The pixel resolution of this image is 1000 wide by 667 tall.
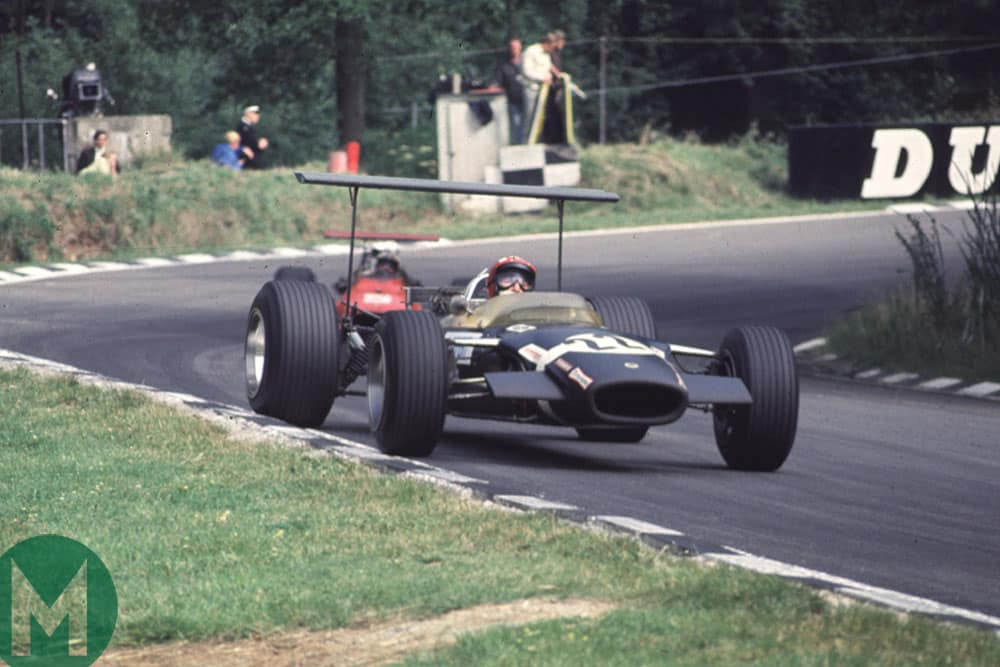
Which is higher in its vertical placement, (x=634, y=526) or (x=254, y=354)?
(x=254, y=354)

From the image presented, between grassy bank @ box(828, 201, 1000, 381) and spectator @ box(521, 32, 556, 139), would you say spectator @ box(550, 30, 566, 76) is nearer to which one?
spectator @ box(521, 32, 556, 139)

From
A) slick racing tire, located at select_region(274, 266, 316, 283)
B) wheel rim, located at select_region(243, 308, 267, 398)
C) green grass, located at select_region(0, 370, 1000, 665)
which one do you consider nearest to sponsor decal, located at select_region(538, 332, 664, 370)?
green grass, located at select_region(0, 370, 1000, 665)

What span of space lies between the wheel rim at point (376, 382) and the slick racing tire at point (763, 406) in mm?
2081

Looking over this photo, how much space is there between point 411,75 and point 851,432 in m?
35.9

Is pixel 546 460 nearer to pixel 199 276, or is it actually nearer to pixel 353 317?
pixel 353 317

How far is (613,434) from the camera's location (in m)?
13.7

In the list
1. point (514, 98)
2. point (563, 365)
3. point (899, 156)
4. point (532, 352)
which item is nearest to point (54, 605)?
point (563, 365)

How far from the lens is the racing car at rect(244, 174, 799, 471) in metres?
11.3

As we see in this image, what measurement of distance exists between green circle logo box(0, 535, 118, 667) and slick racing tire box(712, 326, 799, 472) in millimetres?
4723

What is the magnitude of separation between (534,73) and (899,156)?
20.7 feet

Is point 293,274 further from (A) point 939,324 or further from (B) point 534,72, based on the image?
(B) point 534,72

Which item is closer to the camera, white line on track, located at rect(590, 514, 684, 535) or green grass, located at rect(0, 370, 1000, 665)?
green grass, located at rect(0, 370, 1000, 665)

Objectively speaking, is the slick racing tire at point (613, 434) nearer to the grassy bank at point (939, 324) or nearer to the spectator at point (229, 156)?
the grassy bank at point (939, 324)

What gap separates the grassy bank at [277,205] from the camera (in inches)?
1096
